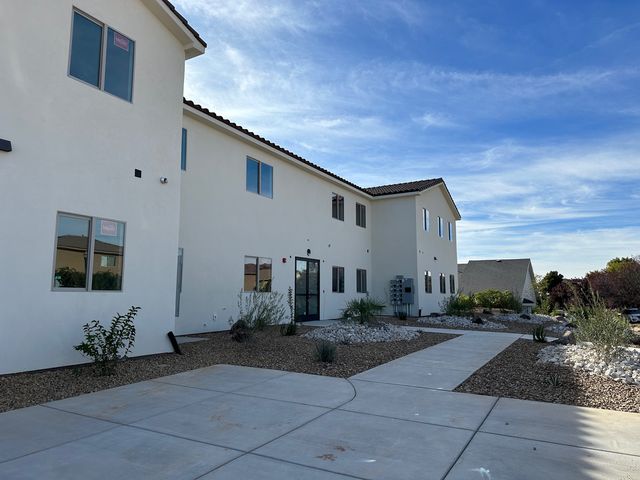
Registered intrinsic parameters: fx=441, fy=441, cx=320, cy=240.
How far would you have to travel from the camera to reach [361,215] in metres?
23.3

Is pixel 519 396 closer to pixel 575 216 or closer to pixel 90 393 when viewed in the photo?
pixel 90 393

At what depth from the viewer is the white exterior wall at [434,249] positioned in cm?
2328

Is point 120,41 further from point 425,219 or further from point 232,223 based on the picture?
point 425,219

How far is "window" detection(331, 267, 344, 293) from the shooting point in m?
20.2

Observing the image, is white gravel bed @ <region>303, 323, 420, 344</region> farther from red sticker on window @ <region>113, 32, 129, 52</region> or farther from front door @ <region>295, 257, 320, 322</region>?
red sticker on window @ <region>113, 32, 129, 52</region>

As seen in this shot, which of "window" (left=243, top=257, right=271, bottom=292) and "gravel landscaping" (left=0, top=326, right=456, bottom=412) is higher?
"window" (left=243, top=257, right=271, bottom=292)

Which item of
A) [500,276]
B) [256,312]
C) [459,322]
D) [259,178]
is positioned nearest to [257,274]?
[256,312]

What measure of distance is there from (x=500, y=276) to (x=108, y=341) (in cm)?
4586

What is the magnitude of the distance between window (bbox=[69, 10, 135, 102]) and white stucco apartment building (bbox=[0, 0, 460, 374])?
0.02m

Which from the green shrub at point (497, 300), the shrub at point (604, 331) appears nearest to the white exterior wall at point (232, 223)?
the shrub at point (604, 331)

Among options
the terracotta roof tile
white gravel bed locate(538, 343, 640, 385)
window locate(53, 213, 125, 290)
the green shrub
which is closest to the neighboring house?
the green shrub

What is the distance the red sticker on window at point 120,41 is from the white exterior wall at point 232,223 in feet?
12.1

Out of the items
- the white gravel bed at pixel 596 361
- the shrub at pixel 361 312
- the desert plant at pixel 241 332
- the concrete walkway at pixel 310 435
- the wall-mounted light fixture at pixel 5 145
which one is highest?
the wall-mounted light fixture at pixel 5 145

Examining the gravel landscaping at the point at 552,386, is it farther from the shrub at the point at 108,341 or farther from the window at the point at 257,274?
the window at the point at 257,274
